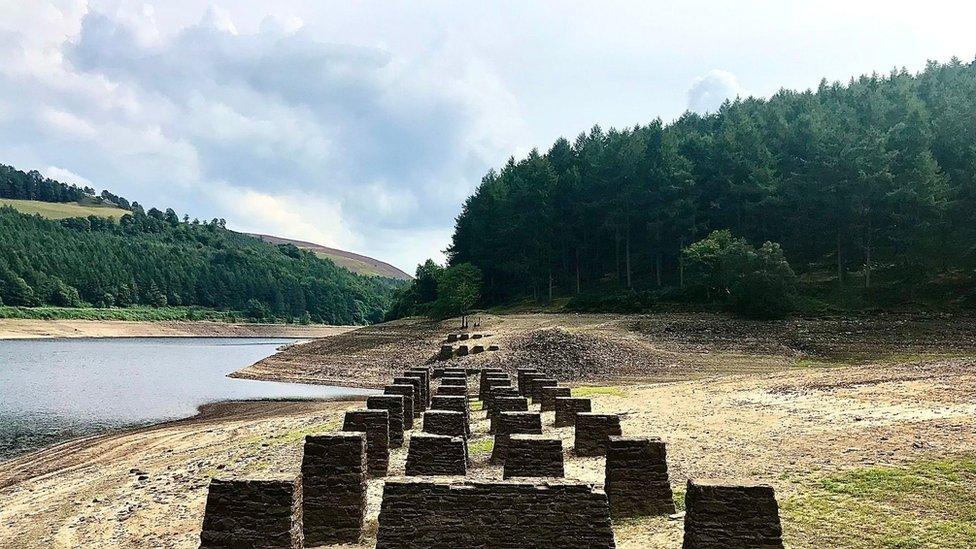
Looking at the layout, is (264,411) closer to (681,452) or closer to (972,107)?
(681,452)

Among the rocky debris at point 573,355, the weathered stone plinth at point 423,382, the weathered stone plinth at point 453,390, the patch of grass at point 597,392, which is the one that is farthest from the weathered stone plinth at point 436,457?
the rocky debris at point 573,355

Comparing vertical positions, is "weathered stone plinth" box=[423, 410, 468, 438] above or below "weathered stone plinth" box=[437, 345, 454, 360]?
above

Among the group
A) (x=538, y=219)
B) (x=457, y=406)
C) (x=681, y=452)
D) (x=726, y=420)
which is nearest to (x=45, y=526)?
(x=457, y=406)

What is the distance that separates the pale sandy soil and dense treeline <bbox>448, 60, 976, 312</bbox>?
5731 centimetres

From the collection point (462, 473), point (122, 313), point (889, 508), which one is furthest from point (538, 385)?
point (122, 313)

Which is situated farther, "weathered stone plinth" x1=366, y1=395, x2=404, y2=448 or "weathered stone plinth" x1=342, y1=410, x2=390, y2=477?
"weathered stone plinth" x1=366, y1=395, x2=404, y2=448

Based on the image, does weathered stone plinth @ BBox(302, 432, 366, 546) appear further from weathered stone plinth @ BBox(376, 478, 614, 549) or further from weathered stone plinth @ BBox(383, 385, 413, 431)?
weathered stone plinth @ BBox(383, 385, 413, 431)

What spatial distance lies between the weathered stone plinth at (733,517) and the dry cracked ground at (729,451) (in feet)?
3.51

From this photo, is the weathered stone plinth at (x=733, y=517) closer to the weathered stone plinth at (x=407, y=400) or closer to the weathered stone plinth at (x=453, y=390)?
the weathered stone plinth at (x=453, y=390)

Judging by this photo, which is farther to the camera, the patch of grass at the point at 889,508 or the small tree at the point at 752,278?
the small tree at the point at 752,278

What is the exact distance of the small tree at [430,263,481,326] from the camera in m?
57.7

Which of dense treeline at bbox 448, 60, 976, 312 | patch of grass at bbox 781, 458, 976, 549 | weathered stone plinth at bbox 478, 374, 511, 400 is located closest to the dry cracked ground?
patch of grass at bbox 781, 458, 976, 549

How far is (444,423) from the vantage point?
12516mm

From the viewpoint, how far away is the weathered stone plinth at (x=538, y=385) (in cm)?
2262
